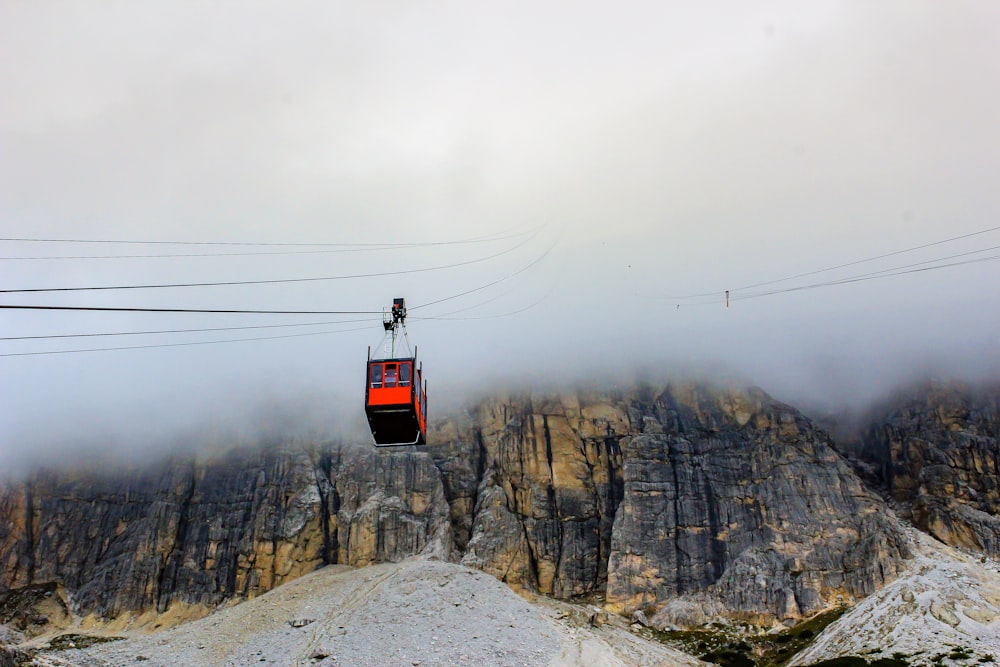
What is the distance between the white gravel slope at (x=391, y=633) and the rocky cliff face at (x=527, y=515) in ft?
38.1

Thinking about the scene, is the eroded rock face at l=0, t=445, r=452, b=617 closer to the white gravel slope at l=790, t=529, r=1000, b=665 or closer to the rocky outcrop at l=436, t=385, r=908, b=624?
the rocky outcrop at l=436, t=385, r=908, b=624

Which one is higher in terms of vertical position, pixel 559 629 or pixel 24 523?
pixel 24 523

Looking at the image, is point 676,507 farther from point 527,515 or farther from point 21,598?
point 21,598

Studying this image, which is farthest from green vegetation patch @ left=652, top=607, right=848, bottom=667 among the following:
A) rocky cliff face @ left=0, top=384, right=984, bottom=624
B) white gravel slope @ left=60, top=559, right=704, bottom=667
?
white gravel slope @ left=60, top=559, right=704, bottom=667

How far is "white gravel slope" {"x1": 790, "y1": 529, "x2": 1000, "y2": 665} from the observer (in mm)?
121875

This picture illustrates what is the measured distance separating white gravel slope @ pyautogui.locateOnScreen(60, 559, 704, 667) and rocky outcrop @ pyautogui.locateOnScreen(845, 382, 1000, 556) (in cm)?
6678

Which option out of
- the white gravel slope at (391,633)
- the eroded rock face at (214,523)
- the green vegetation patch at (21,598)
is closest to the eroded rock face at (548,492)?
the eroded rock face at (214,523)

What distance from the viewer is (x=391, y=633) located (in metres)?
126

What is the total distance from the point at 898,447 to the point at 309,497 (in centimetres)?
12778

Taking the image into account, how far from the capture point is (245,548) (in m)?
164

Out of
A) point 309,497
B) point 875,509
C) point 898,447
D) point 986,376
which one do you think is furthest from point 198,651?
point 986,376

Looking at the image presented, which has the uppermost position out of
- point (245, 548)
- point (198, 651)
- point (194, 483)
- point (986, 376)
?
point (986, 376)

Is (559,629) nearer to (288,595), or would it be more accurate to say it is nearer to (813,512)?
(288,595)

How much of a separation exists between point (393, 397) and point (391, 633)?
2952 inches
